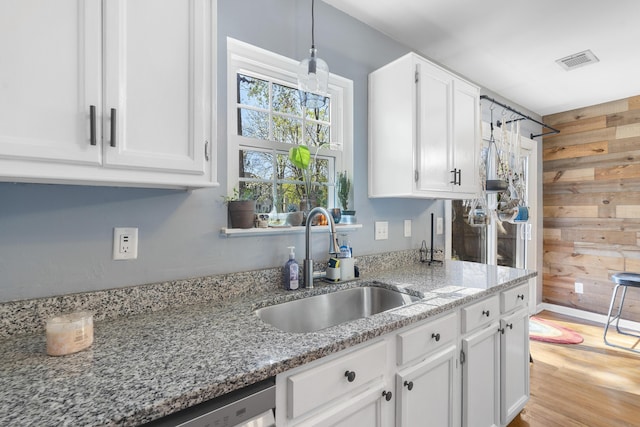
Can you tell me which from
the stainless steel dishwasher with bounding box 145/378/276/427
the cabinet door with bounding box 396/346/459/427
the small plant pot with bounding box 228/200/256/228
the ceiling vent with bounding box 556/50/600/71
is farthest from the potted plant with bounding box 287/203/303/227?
the ceiling vent with bounding box 556/50/600/71

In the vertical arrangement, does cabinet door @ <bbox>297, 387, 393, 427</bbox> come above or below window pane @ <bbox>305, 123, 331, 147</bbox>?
below

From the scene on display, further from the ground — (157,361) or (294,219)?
(294,219)

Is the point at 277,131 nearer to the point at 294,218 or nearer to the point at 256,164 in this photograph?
the point at 256,164

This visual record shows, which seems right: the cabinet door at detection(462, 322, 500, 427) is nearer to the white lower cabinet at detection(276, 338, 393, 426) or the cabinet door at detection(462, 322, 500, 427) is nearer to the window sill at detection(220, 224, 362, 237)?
the white lower cabinet at detection(276, 338, 393, 426)

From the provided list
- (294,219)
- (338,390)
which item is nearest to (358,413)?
(338,390)

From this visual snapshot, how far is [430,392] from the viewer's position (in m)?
1.37

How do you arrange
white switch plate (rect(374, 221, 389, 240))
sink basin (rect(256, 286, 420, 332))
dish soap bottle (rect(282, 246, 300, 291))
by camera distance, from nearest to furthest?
1. sink basin (rect(256, 286, 420, 332))
2. dish soap bottle (rect(282, 246, 300, 291))
3. white switch plate (rect(374, 221, 389, 240))

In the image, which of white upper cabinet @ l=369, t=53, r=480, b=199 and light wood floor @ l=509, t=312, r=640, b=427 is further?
light wood floor @ l=509, t=312, r=640, b=427

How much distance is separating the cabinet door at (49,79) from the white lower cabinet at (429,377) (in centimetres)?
86

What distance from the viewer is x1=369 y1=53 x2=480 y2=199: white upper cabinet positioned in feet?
6.26

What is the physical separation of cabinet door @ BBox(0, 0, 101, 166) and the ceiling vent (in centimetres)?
319

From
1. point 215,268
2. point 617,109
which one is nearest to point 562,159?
point 617,109

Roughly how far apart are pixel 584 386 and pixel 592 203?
2.35 m

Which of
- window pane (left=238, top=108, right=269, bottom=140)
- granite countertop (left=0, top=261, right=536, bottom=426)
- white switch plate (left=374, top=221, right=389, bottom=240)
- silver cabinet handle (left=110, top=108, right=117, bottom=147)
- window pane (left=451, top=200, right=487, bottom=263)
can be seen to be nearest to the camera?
granite countertop (left=0, top=261, right=536, bottom=426)
